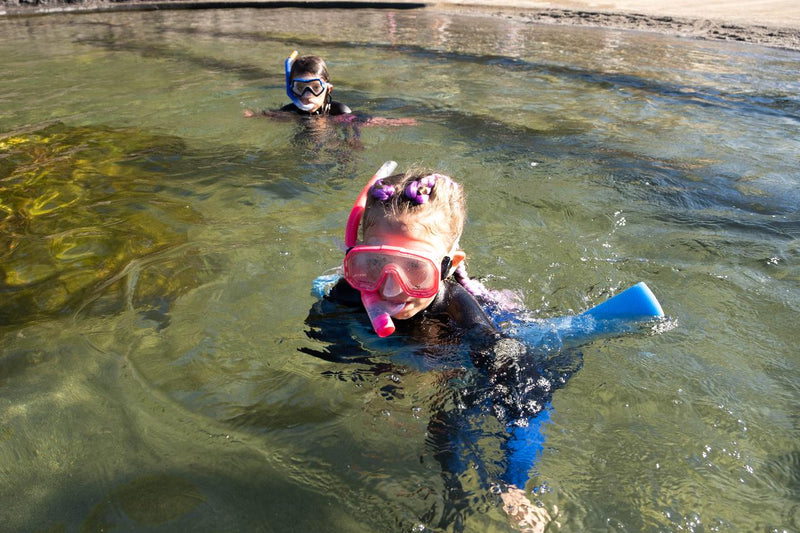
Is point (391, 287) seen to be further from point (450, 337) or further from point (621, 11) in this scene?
point (621, 11)

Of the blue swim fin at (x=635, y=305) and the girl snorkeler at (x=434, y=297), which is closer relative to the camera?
the girl snorkeler at (x=434, y=297)

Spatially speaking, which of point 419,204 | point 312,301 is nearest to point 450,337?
point 419,204

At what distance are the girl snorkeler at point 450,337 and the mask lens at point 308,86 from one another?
13.8 feet

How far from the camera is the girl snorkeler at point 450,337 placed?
229 centimetres

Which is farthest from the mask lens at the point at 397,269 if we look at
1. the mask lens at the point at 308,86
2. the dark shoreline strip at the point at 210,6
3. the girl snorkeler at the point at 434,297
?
the dark shoreline strip at the point at 210,6

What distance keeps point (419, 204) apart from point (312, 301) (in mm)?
1132

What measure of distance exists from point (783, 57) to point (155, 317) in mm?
11684

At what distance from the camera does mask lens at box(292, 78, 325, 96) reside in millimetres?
6695

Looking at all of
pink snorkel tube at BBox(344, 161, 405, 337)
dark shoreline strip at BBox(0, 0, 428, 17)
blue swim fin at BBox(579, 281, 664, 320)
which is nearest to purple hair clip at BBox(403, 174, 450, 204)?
pink snorkel tube at BBox(344, 161, 405, 337)

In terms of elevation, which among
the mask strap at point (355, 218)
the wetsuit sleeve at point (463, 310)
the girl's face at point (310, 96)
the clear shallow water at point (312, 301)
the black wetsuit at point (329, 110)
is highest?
the mask strap at point (355, 218)

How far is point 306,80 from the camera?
6688 millimetres

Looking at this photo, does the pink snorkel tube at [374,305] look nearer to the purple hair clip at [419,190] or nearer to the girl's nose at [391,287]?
the girl's nose at [391,287]

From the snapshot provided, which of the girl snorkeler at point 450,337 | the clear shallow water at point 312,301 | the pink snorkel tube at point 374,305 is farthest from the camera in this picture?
the pink snorkel tube at point 374,305

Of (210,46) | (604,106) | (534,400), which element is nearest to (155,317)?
(534,400)
